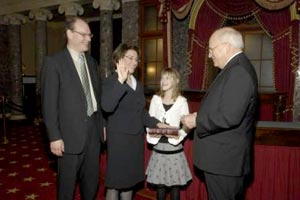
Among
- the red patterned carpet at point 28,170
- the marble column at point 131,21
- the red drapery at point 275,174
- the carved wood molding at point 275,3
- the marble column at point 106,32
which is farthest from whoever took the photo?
the marble column at point 106,32

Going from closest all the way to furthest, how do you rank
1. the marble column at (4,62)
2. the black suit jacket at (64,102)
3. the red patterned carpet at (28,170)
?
the black suit jacket at (64,102), the red patterned carpet at (28,170), the marble column at (4,62)

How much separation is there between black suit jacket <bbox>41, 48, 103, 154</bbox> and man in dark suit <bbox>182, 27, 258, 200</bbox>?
0.92 metres

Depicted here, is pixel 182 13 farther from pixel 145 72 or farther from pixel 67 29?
pixel 67 29

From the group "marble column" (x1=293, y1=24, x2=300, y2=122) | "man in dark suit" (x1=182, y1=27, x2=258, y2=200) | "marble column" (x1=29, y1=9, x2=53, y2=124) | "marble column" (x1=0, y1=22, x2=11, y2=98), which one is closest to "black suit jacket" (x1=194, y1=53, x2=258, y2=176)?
"man in dark suit" (x1=182, y1=27, x2=258, y2=200)

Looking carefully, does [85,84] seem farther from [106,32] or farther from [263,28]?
[106,32]

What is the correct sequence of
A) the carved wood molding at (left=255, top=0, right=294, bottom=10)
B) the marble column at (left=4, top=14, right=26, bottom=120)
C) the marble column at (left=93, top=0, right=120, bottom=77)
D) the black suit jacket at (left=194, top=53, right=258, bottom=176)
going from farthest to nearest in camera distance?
the marble column at (left=4, top=14, right=26, bottom=120) < the marble column at (left=93, top=0, right=120, bottom=77) < the carved wood molding at (left=255, top=0, right=294, bottom=10) < the black suit jacket at (left=194, top=53, right=258, bottom=176)

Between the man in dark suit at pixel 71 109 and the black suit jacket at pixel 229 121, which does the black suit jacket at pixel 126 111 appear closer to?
the man in dark suit at pixel 71 109

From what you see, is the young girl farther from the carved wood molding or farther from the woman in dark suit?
the carved wood molding

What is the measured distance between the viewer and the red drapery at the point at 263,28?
634cm

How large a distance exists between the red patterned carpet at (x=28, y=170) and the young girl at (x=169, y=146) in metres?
0.88

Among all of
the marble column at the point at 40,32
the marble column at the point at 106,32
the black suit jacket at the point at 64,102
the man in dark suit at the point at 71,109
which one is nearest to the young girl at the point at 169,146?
the man in dark suit at the point at 71,109

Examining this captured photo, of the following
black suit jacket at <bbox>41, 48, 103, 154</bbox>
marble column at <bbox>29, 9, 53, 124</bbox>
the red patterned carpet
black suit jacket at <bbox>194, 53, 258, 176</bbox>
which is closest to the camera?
black suit jacket at <bbox>194, 53, 258, 176</bbox>

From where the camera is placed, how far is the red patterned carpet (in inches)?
162

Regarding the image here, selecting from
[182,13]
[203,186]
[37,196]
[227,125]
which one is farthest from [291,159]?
[182,13]
